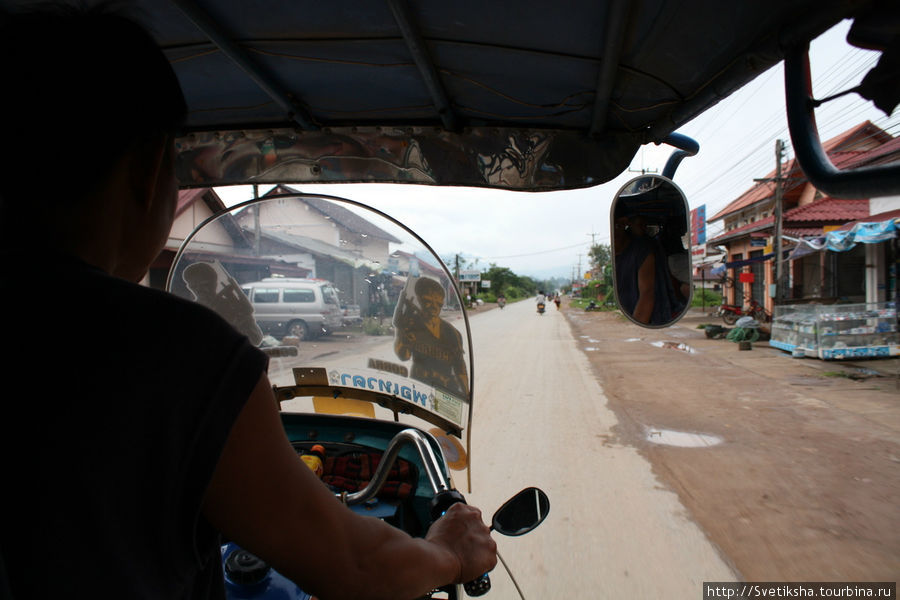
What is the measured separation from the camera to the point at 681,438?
5656 millimetres

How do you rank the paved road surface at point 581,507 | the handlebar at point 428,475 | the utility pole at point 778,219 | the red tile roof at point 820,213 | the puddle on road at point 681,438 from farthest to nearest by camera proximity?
the red tile roof at point 820,213, the utility pole at point 778,219, the puddle on road at point 681,438, the paved road surface at point 581,507, the handlebar at point 428,475

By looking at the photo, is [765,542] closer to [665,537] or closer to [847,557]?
[847,557]

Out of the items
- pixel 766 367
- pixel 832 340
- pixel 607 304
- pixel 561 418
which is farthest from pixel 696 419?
pixel 607 304

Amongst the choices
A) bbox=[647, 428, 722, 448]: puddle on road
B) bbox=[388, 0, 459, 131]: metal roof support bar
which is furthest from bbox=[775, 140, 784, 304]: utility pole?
bbox=[388, 0, 459, 131]: metal roof support bar

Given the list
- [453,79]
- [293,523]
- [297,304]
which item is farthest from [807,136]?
[297,304]

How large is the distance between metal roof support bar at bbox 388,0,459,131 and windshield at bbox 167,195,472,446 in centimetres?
54

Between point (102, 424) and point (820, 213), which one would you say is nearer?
point (102, 424)

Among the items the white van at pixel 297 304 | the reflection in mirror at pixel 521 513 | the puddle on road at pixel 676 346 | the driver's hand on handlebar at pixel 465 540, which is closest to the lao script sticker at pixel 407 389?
the white van at pixel 297 304

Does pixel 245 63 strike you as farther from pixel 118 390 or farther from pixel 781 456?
pixel 781 456

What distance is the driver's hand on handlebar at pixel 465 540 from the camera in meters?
1.04

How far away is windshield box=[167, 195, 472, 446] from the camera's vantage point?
6.47 ft

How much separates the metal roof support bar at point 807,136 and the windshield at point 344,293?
1207 millimetres

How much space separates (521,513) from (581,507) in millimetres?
2796

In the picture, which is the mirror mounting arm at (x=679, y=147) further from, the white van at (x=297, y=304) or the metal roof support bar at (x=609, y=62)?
the white van at (x=297, y=304)
